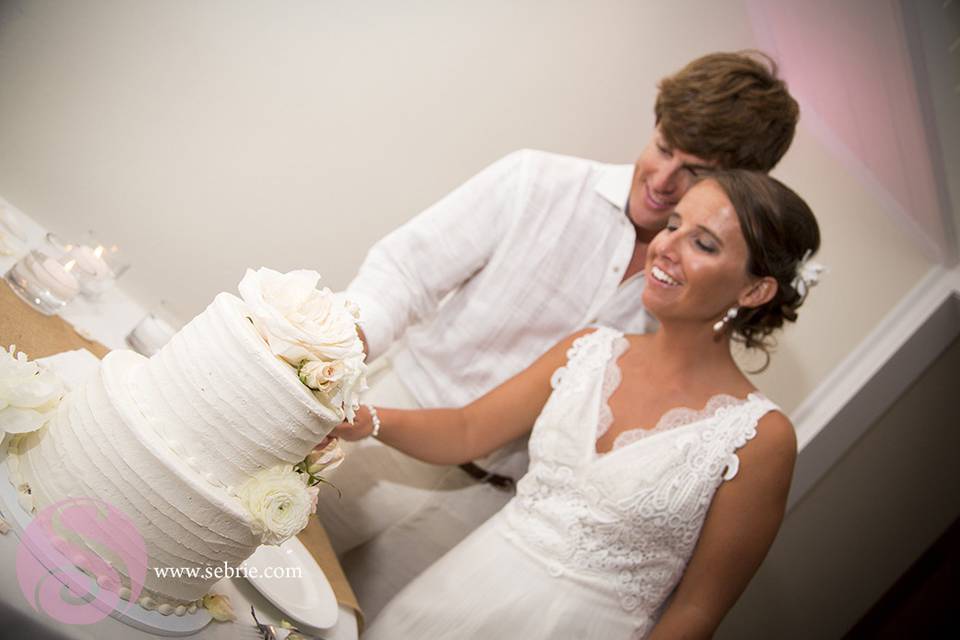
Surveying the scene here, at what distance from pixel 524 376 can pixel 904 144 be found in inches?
70.2

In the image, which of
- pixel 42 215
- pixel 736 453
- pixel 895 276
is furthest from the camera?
pixel 895 276

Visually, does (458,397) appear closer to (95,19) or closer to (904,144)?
(95,19)

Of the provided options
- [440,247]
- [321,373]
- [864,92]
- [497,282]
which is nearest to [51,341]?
[321,373]

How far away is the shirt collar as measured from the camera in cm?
249

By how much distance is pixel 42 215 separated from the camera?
2615 mm

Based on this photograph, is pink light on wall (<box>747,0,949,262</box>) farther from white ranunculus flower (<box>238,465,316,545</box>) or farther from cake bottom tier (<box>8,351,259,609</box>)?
cake bottom tier (<box>8,351,259,609</box>)

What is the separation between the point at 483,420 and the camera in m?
2.31

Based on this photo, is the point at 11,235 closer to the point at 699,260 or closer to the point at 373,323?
the point at 373,323

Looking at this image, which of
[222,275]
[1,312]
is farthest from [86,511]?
[222,275]

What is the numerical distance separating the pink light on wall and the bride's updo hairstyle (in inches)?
30.9

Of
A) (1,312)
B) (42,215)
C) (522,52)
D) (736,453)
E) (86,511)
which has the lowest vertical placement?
(42,215)

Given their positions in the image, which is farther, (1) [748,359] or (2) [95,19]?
(1) [748,359]

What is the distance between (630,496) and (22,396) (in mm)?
1542

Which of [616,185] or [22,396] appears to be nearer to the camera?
[22,396]
